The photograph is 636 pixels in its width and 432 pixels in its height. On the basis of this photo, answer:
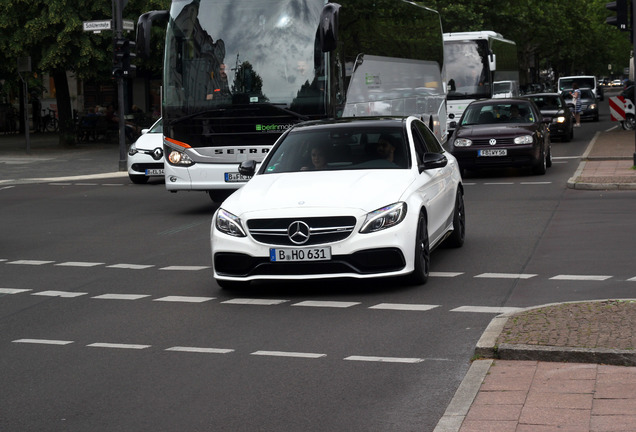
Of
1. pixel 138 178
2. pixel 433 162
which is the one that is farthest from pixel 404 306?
pixel 138 178

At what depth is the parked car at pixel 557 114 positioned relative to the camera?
3562 cm

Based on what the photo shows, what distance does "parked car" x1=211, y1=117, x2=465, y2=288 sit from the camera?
9.77 m

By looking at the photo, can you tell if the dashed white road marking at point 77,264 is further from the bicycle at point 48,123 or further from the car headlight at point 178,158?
the bicycle at point 48,123

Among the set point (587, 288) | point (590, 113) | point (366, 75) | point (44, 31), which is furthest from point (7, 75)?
point (587, 288)

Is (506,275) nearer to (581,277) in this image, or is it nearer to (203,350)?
(581,277)

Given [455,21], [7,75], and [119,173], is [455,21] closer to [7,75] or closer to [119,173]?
[7,75]

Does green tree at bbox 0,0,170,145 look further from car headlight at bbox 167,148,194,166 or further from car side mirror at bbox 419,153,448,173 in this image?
car side mirror at bbox 419,153,448,173

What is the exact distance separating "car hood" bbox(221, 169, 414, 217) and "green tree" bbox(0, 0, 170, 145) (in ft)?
89.7

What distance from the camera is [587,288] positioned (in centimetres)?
989

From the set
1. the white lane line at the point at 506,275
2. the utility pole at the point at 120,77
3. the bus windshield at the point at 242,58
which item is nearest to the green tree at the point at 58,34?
the utility pole at the point at 120,77

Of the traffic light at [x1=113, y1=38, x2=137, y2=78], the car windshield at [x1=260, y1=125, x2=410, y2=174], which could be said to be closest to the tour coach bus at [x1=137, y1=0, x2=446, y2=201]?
the car windshield at [x1=260, y1=125, x2=410, y2=174]

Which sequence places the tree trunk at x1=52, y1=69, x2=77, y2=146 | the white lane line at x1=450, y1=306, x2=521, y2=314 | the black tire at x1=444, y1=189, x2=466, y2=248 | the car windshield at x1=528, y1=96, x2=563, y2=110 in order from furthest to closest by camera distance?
the tree trunk at x1=52, y1=69, x2=77, y2=146, the car windshield at x1=528, y1=96, x2=563, y2=110, the black tire at x1=444, y1=189, x2=466, y2=248, the white lane line at x1=450, y1=306, x2=521, y2=314

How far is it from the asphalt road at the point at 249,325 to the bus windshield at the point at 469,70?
24.5 metres

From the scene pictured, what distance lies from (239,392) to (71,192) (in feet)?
58.2
